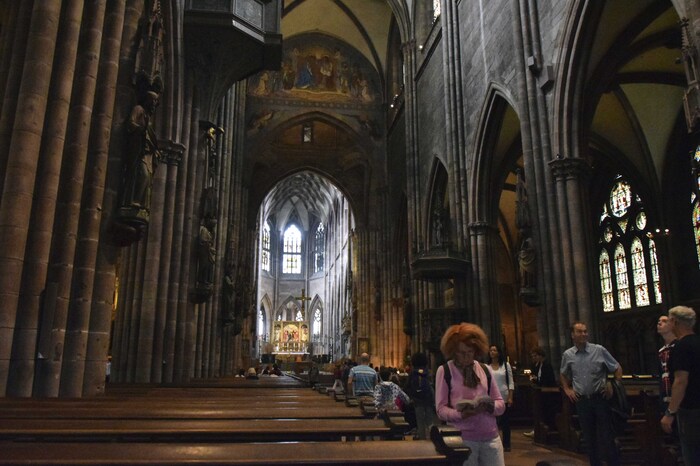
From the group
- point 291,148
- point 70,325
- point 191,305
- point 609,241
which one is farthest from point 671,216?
point 291,148

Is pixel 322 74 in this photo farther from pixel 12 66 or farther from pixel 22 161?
pixel 22 161

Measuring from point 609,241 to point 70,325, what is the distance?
64.7 feet

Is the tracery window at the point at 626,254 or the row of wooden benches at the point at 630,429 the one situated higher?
the tracery window at the point at 626,254

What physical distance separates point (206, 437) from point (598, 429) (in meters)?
3.67

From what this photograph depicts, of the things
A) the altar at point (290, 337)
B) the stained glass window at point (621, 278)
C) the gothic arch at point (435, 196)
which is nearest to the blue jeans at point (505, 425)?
the gothic arch at point (435, 196)

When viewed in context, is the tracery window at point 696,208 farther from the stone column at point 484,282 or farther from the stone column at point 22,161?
the stone column at point 22,161

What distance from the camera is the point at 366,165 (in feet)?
104

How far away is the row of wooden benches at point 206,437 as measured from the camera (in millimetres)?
1987

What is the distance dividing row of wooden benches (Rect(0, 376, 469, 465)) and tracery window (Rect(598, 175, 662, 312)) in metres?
18.0

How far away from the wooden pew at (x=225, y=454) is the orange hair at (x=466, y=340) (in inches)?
41.5

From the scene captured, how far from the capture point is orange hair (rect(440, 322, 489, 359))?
127 inches

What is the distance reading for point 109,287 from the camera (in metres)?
6.69

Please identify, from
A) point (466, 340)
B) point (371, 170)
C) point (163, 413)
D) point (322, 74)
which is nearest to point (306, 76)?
point (322, 74)

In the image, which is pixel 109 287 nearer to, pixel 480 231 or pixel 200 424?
pixel 200 424
